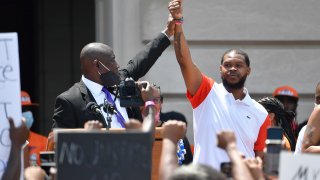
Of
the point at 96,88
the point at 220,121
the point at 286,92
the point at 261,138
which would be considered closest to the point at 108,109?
the point at 96,88

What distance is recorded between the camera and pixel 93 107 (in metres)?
7.90

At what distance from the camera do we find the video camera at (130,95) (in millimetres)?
7613

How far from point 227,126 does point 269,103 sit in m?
1.45

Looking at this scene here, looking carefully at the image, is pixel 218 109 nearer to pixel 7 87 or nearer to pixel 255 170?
pixel 7 87

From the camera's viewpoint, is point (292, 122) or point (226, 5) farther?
point (226, 5)

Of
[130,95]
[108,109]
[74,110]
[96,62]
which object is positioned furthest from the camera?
[96,62]

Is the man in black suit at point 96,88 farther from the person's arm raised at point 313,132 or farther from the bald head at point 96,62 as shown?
the person's arm raised at point 313,132

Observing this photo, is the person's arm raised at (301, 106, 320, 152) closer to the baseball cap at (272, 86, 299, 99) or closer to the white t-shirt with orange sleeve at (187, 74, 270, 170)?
the white t-shirt with orange sleeve at (187, 74, 270, 170)

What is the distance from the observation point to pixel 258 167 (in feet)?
19.6

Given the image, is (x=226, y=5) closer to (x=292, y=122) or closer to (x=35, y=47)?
(x=292, y=122)

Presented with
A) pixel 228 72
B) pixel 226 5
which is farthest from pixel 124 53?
pixel 228 72

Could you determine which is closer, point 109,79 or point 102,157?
point 102,157

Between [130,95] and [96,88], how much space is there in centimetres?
77

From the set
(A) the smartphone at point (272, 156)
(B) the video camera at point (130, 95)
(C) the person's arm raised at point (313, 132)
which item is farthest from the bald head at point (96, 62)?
(A) the smartphone at point (272, 156)
